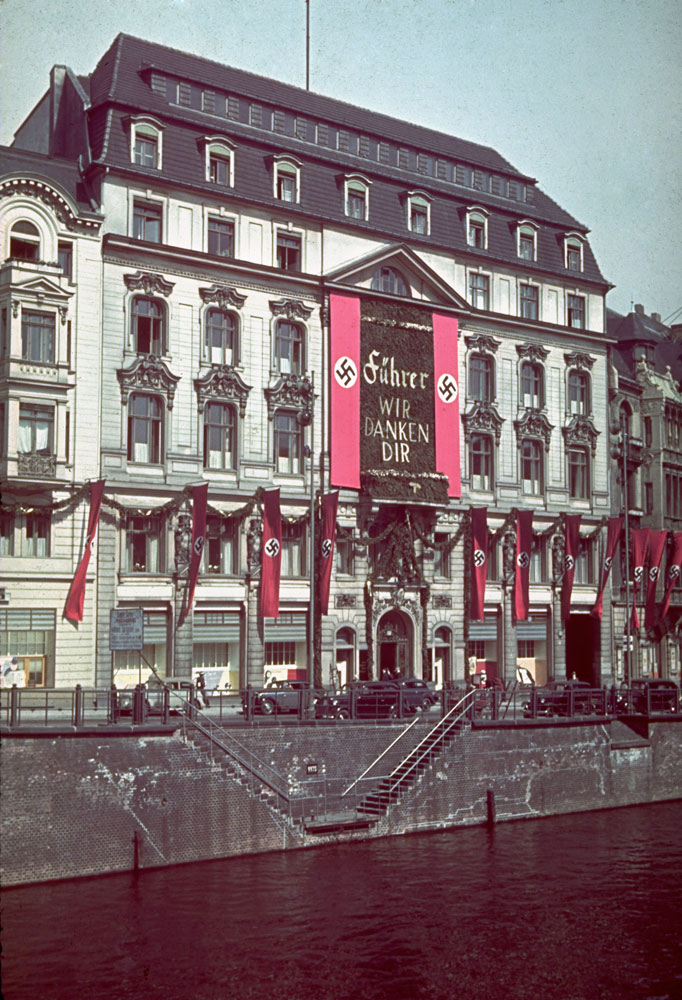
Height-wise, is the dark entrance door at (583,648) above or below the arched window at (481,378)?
below

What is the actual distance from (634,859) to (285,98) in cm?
4150

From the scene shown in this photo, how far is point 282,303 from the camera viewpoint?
198 ft

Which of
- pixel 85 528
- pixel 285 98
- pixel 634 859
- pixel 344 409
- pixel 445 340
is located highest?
pixel 285 98

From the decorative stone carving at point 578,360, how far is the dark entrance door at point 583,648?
44.9ft

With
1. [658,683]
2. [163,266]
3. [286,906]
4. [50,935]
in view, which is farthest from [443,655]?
[50,935]

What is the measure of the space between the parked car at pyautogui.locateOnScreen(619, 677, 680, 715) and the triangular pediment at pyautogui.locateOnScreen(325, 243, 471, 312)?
2205 centimetres

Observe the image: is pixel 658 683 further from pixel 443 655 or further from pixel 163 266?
pixel 163 266

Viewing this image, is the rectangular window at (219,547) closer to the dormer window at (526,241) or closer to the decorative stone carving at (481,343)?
the decorative stone carving at (481,343)

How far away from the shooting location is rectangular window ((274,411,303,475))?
197 ft

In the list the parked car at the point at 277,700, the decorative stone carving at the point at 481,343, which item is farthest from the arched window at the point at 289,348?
the parked car at the point at 277,700

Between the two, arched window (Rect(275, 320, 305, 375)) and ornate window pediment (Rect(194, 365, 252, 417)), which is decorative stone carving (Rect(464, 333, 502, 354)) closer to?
arched window (Rect(275, 320, 305, 375))

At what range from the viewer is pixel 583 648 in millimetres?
72062

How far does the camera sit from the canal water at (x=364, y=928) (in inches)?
1064


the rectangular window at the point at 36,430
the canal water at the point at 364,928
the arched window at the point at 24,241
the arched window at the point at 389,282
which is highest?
the arched window at the point at 389,282
